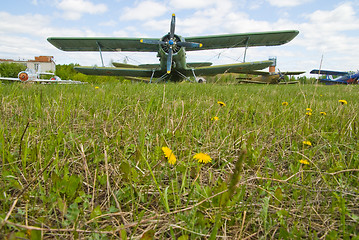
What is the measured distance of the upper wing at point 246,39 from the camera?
10.8 metres

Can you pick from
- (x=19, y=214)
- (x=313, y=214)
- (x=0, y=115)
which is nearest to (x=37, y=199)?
(x=19, y=214)

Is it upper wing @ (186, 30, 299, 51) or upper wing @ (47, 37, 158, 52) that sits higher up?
upper wing @ (186, 30, 299, 51)

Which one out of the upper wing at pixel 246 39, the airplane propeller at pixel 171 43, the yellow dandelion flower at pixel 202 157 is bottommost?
the yellow dandelion flower at pixel 202 157

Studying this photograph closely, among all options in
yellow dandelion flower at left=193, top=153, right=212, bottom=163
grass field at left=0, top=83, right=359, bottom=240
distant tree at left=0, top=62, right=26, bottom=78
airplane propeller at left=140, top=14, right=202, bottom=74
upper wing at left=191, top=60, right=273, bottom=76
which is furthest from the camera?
distant tree at left=0, top=62, right=26, bottom=78

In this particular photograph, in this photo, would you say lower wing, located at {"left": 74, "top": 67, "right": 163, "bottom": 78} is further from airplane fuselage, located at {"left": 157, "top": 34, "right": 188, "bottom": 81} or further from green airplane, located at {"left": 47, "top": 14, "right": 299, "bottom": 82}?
airplane fuselage, located at {"left": 157, "top": 34, "right": 188, "bottom": 81}

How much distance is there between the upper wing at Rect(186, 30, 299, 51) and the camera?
1085cm

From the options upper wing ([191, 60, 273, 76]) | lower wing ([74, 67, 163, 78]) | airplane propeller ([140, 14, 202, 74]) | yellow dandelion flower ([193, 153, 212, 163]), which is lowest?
yellow dandelion flower ([193, 153, 212, 163])

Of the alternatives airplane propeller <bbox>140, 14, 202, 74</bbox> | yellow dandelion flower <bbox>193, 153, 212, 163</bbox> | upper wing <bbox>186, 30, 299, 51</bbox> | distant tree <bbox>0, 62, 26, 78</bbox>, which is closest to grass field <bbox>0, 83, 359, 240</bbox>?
yellow dandelion flower <bbox>193, 153, 212, 163</bbox>

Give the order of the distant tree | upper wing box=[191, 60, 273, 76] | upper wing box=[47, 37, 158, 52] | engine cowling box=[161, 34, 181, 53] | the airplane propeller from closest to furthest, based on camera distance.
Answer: the airplane propeller, engine cowling box=[161, 34, 181, 53], upper wing box=[191, 60, 273, 76], upper wing box=[47, 37, 158, 52], the distant tree

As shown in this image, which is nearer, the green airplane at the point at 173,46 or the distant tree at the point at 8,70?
the green airplane at the point at 173,46

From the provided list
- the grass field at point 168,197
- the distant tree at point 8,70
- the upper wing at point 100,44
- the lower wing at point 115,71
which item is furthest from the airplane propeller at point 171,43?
the distant tree at point 8,70

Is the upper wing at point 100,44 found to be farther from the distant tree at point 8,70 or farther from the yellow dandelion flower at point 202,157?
the distant tree at point 8,70

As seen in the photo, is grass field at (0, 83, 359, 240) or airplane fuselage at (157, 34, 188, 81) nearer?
grass field at (0, 83, 359, 240)

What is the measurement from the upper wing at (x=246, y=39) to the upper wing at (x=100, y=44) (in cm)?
292
